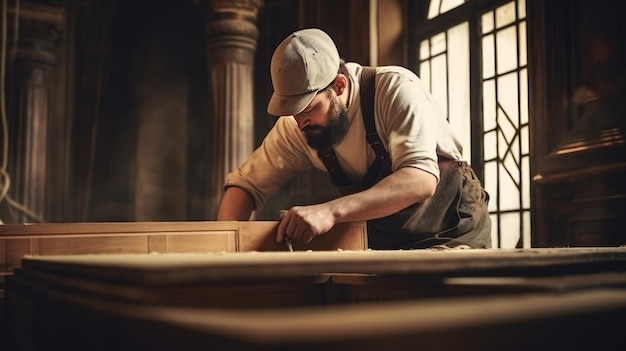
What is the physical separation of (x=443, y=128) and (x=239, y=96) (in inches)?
125

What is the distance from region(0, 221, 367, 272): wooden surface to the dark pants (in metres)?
0.61

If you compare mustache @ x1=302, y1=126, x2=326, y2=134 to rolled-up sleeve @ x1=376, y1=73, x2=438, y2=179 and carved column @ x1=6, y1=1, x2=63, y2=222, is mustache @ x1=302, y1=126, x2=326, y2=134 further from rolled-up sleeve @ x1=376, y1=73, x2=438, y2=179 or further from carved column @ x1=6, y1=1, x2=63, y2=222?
carved column @ x1=6, y1=1, x2=63, y2=222

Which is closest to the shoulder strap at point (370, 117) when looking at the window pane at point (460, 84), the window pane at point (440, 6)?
the window pane at point (460, 84)

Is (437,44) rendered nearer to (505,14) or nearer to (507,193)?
(505,14)

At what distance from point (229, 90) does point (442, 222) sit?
11.1 feet

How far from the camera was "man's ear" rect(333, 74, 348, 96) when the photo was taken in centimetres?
310

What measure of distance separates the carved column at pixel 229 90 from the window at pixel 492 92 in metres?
1.70

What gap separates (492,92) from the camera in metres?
4.52

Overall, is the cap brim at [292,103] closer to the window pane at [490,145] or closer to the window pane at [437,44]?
the window pane at [490,145]

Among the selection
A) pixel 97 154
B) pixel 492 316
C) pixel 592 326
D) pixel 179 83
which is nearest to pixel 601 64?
pixel 592 326

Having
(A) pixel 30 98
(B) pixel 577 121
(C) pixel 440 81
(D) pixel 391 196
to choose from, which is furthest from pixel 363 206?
(A) pixel 30 98

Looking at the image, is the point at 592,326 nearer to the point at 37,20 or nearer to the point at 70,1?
the point at 37,20

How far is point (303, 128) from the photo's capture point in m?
3.18

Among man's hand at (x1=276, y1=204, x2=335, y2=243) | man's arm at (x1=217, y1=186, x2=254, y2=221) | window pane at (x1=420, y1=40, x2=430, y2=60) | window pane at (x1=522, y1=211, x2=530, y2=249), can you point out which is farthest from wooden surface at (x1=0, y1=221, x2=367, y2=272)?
window pane at (x1=420, y1=40, x2=430, y2=60)
